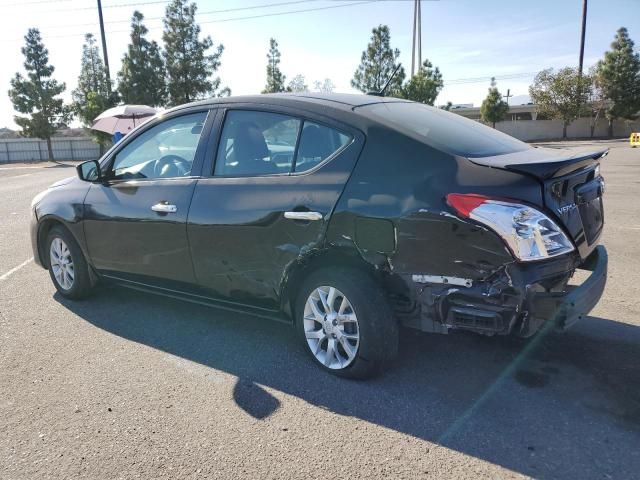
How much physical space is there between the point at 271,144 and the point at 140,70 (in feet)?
128

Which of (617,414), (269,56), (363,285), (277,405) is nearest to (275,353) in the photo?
(277,405)

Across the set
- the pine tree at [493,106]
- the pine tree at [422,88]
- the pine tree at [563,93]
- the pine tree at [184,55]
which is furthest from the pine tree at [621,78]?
the pine tree at [184,55]

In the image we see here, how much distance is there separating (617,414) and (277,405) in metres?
1.92

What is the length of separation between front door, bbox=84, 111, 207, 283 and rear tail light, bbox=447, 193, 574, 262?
210cm

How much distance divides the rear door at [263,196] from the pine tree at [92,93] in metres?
37.2

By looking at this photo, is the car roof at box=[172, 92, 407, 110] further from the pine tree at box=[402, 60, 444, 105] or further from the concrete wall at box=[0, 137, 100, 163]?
the concrete wall at box=[0, 137, 100, 163]

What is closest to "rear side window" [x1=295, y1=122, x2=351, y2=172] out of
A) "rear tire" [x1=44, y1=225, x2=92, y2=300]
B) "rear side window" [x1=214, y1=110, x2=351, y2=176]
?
"rear side window" [x1=214, y1=110, x2=351, y2=176]

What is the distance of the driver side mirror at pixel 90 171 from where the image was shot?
15.5 ft

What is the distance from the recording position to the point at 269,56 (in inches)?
1797

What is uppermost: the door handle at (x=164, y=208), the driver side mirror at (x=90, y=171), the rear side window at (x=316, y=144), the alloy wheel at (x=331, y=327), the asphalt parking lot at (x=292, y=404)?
the rear side window at (x=316, y=144)

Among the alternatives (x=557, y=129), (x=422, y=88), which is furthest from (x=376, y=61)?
(x=557, y=129)

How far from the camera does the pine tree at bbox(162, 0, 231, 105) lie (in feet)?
130

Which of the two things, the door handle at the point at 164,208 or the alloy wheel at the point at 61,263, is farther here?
the alloy wheel at the point at 61,263

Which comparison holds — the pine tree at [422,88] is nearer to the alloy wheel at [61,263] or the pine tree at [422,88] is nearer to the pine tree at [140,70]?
the pine tree at [140,70]
